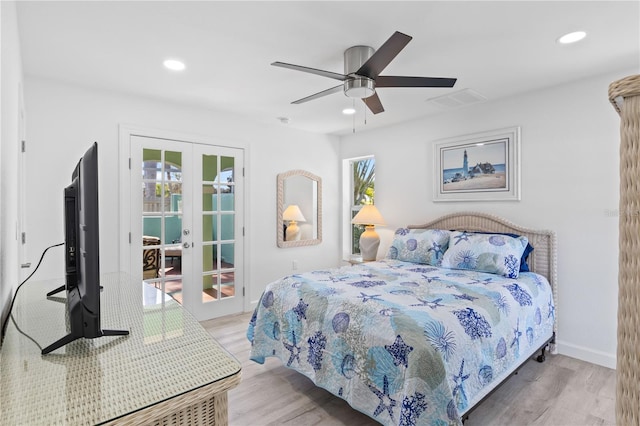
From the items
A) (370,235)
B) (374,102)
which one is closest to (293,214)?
(370,235)

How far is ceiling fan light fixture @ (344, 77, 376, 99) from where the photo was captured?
2.26 meters

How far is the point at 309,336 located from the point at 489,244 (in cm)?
184

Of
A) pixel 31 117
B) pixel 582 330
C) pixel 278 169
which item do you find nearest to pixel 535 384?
pixel 582 330

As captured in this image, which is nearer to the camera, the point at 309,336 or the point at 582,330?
the point at 309,336

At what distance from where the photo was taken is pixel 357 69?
2307 mm

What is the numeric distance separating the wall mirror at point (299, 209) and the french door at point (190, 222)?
0.59 metres

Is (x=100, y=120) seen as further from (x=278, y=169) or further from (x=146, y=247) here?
(x=278, y=169)

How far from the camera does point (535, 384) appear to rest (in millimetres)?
2496

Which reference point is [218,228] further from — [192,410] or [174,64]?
[192,410]

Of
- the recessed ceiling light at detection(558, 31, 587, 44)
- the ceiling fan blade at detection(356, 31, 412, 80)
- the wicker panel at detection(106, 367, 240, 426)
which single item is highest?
the recessed ceiling light at detection(558, 31, 587, 44)

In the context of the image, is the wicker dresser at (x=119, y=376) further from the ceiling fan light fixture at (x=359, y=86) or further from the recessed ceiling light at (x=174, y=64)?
the recessed ceiling light at (x=174, y=64)

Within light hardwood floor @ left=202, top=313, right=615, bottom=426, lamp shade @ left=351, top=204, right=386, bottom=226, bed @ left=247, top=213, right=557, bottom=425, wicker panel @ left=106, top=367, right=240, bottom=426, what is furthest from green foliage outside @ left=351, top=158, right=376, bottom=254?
wicker panel @ left=106, top=367, right=240, bottom=426

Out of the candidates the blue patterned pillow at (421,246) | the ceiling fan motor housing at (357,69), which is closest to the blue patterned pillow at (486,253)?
the blue patterned pillow at (421,246)

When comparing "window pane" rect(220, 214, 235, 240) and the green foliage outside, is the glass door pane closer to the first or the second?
"window pane" rect(220, 214, 235, 240)
